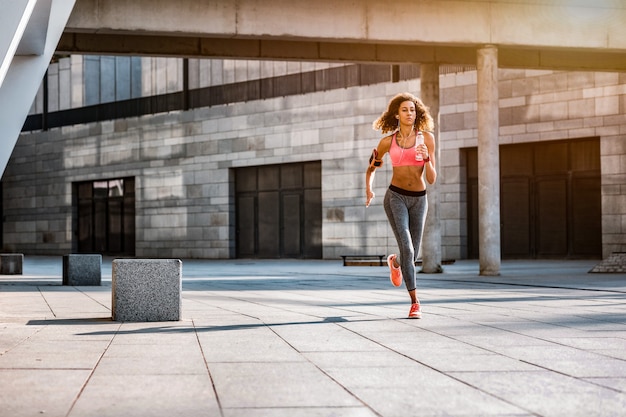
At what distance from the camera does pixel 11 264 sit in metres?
22.1

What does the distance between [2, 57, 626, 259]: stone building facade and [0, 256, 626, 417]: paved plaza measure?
13.1 metres

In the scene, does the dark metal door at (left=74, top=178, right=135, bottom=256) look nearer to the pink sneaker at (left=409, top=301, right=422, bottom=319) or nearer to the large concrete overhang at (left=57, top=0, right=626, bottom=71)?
the large concrete overhang at (left=57, top=0, right=626, bottom=71)

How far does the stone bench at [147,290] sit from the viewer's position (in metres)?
9.23

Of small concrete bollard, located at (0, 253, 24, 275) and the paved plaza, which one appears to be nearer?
the paved plaza

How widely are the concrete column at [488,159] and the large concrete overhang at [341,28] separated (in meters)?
0.55

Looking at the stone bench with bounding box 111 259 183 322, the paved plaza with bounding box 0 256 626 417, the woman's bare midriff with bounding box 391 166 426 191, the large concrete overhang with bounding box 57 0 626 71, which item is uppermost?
the large concrete overhang with bounding box 57 0 626 71

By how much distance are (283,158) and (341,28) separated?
14.8 meters

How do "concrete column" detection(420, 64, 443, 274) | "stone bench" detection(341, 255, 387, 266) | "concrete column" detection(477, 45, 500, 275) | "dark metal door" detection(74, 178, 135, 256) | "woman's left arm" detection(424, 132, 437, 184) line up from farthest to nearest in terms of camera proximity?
"dark metal door" detection(74, 178, 135, 256) → "stone bench" detection(341, 255, 387, 266) → "concrete column" detection(420, 64, 443, 274) → "concrete column" detection(477, 45, 500, 275) → "woman's left arm" detection(424, 132, 437, 184)

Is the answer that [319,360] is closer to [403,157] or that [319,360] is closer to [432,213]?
[403,157]

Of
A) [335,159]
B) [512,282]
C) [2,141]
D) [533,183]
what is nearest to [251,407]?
[2,141]

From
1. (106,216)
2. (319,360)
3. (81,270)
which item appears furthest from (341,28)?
(106,216)

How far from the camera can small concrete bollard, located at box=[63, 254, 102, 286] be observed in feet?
57.1

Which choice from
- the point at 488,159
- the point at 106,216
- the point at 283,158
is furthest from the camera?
the point at 106,216

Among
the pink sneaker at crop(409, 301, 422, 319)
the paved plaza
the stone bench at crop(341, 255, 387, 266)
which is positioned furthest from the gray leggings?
the stone bench at crop(341, 255, 387, 266)
